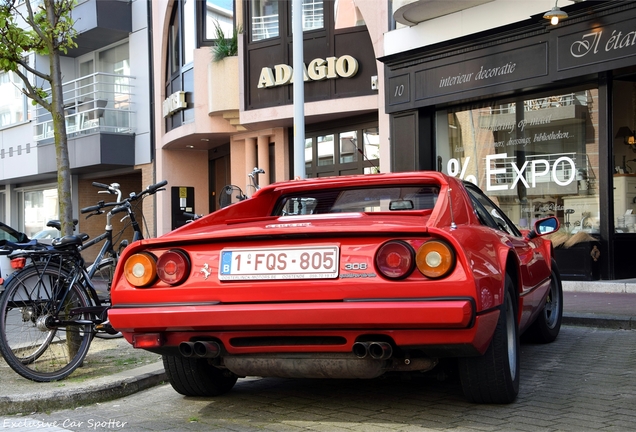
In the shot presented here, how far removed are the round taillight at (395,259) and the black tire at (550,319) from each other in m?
3.07

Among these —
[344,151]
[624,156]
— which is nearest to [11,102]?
[344,151]

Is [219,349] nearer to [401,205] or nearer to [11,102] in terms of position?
[401,205]

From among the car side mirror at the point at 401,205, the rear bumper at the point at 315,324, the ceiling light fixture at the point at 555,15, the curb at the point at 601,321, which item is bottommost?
the curb at the point at 601,321

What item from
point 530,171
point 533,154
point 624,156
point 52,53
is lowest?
point 530,171

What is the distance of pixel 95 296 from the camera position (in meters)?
5.75

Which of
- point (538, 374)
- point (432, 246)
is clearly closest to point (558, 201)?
point (538, 374)

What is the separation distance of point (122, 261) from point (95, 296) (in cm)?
158

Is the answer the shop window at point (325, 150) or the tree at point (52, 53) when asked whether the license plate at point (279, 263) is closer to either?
the tree at point (52, 53)

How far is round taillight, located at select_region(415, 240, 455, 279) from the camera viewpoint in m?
3.74

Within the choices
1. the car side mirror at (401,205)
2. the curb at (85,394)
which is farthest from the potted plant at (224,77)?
the car side mirror at (401,205)

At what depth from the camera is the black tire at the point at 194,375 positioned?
15.6 feet

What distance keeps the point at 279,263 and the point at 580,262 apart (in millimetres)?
8993

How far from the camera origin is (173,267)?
4.18 m

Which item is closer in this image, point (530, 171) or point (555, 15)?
point (555, 15)
